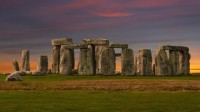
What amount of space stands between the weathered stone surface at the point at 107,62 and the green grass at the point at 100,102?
875 inches

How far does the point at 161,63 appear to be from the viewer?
45.3 m

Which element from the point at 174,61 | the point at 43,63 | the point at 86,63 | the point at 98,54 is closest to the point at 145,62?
the point at 174,61

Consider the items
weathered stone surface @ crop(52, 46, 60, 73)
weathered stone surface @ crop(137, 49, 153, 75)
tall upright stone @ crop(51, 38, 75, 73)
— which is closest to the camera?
weathered stone surface @ crop(137, 49, 153, 75)

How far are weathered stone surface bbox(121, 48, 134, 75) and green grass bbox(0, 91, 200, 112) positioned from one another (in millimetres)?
22882

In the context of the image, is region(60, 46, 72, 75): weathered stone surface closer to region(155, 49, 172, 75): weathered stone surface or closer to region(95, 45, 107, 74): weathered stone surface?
region(95, 45, 107, 74): weathered stone surface

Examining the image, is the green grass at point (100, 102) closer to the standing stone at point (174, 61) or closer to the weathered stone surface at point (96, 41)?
the weathered stone surface at point (96, 41)

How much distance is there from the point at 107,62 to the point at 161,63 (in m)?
5.30

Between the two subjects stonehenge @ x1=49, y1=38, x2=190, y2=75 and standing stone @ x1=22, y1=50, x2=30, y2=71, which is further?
standing stone @ x1=22, y1=50, x2=30, y2=71

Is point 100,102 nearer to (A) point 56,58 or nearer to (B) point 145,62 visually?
(B) point 145,62

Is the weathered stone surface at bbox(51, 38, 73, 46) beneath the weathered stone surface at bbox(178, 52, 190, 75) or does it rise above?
above

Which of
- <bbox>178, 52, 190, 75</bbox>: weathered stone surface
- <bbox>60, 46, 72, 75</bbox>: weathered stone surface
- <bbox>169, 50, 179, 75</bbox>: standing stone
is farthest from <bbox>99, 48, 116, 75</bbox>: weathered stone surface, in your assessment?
<bbox>178, 52, 190, 75</bbox>: weathered stone surface

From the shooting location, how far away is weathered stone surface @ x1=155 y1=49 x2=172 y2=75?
4519cm

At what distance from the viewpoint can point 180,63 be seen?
155 feet

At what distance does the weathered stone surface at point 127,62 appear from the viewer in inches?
1779
